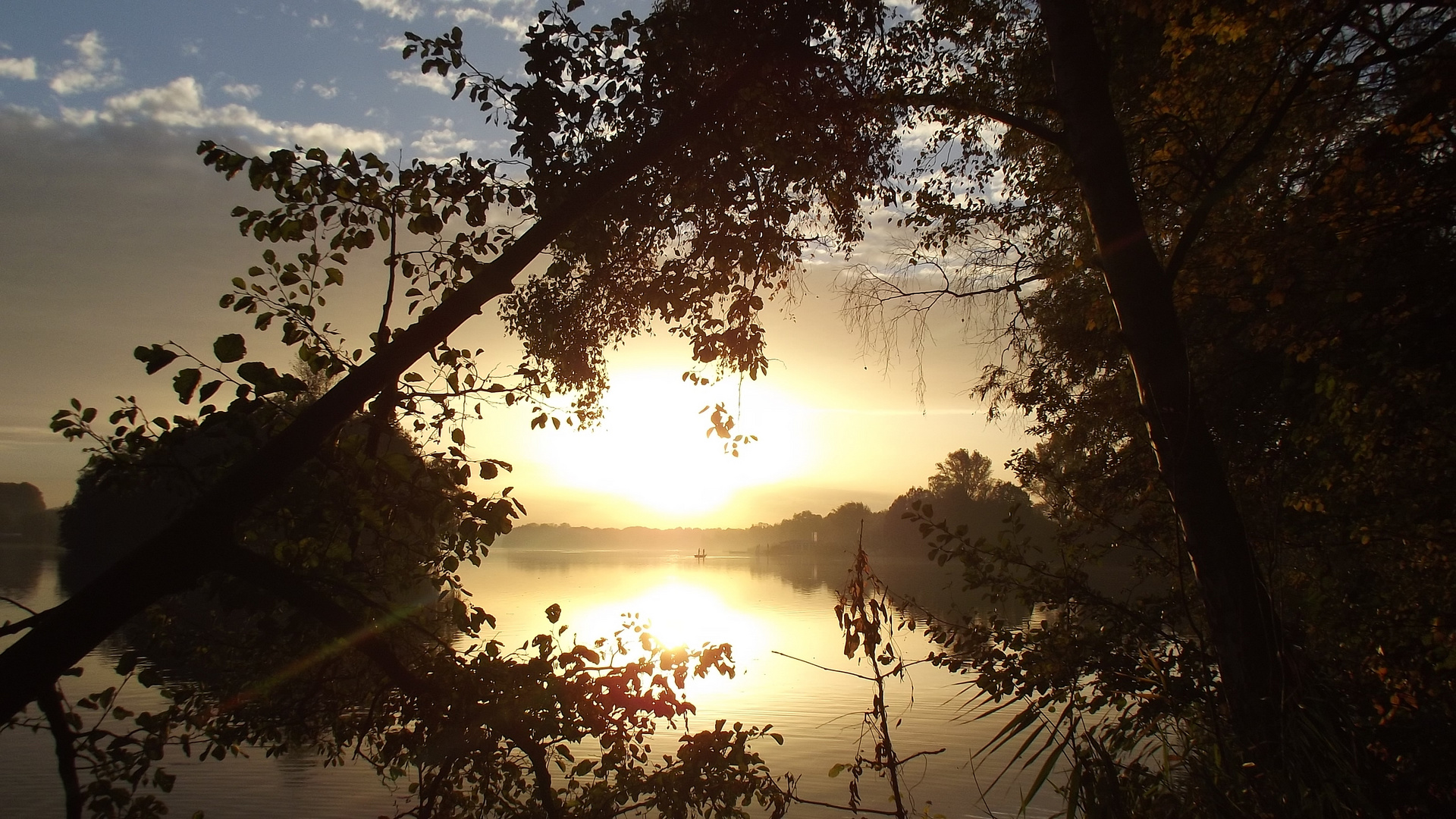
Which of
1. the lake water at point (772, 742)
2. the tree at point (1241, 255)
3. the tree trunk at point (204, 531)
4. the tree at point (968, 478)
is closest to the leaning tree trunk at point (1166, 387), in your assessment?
the tree at point (1241, 255)

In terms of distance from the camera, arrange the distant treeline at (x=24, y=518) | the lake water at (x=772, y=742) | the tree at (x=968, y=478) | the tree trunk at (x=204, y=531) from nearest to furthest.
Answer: the tree trunk at (x=204, y=531)
the lake water at (x=772, y=742)
the tree at (x=968, y=478)
the distant treeline at (x=24, y=518)

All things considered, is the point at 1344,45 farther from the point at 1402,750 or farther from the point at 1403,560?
the point at 1402,750

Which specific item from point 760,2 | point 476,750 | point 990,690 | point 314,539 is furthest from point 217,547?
point 990,690

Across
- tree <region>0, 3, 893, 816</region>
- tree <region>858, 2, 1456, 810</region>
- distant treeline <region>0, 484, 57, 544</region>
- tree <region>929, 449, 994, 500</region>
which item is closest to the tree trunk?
tree <region>0, 3, 893, 816</region>

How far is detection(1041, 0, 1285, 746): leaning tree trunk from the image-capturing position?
13.6 ft

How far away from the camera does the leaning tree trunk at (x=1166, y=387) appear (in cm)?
414

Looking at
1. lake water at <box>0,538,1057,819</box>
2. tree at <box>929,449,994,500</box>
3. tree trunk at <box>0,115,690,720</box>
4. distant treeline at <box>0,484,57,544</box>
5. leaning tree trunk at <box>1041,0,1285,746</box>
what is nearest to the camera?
tree trunk at <box>0,115,690,720</box>

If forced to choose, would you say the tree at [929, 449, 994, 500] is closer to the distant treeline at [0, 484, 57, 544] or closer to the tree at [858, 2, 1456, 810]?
the tree at [858, 2, 1456, 810]

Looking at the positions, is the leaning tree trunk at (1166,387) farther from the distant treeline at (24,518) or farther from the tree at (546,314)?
the distant treeline at (24,518)

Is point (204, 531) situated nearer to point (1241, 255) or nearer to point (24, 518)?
point (1241, 255)

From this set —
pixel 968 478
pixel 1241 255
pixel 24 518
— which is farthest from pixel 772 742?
pixel 24 518

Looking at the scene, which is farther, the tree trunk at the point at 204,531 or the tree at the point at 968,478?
the tree at the point at 968,478

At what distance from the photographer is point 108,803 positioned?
3271 millimetres

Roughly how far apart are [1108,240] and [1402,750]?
382 cm
